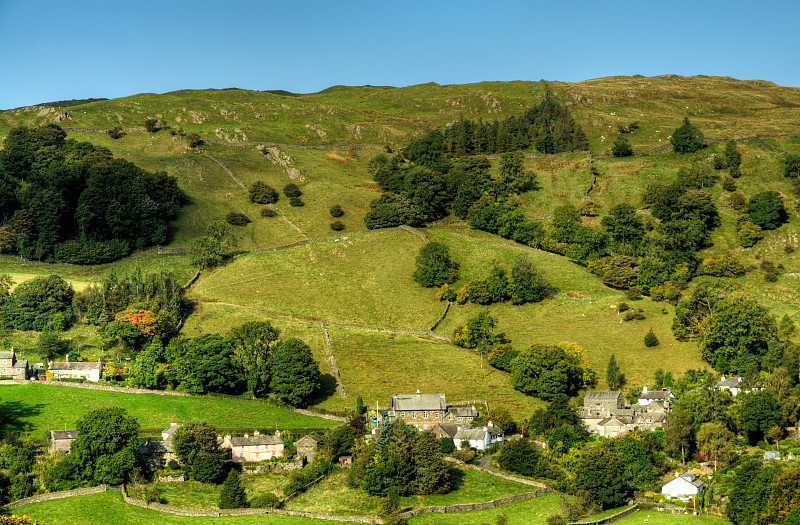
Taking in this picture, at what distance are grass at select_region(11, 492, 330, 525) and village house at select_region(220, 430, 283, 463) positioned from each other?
38.8 feet

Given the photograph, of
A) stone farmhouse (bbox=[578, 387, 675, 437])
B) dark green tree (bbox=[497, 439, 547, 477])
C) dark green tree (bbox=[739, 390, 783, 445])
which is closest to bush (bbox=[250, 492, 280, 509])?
dark green tree (bbox=[497, 439, 547, 477])

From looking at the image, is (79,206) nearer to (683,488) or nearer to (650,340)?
(650,340)

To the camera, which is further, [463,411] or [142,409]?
[463,411]

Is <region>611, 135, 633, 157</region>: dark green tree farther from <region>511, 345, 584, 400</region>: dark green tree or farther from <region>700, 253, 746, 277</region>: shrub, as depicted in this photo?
<region>511, 345, 584, 400</region>: dark green tree

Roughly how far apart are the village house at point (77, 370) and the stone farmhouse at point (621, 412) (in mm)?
49878

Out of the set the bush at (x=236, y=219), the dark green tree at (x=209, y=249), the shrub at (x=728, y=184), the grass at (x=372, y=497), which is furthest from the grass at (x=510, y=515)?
the shrub at (x=728, y=184)

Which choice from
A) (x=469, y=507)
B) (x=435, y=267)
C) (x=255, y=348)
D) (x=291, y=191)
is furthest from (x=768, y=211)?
(x=469, y=507)

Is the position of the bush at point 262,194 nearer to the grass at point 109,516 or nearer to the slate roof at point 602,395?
the slate roof at point 602,395

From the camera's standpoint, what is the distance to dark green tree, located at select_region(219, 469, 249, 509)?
6075cm

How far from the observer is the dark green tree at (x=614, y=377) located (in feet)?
293

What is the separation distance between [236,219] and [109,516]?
8258cm

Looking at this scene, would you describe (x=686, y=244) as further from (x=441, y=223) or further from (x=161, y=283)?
(x=161, y=283)

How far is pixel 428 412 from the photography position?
272 ft

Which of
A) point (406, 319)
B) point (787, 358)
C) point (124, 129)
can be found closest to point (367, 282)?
point (406, 319)
